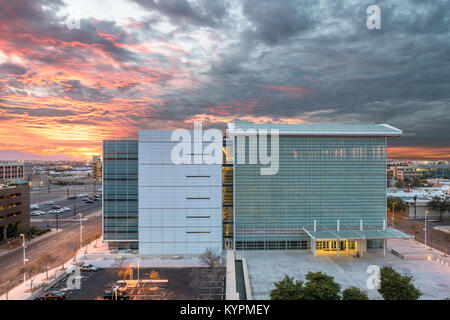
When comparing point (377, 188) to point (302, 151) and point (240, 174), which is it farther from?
point (240, 174)

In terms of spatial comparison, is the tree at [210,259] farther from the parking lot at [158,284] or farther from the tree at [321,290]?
the tree at [321,290]

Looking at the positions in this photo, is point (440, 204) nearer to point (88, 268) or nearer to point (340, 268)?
point (340, 268)

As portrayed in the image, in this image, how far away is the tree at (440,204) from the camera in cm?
6234

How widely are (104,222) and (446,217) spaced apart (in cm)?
7563

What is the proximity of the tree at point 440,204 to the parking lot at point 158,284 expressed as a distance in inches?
2286

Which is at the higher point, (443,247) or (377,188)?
(377,188)

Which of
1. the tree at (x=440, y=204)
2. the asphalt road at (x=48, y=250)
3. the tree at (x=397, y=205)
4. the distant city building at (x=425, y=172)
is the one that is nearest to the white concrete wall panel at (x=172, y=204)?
the asphalt road at (x=48, y=250)

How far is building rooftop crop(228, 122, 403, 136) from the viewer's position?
40031 millimetres

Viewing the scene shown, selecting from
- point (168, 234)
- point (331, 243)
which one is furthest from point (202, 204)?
point (331, 243)

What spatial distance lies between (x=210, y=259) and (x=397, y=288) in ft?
69.4

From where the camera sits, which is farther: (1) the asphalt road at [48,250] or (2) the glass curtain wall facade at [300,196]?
(2) the glass curtain wall facade at [300,196]

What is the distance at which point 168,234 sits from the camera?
40438 mm

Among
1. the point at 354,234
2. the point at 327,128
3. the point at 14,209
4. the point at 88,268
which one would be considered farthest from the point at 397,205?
the point at 14,209

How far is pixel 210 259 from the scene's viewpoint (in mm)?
35250
